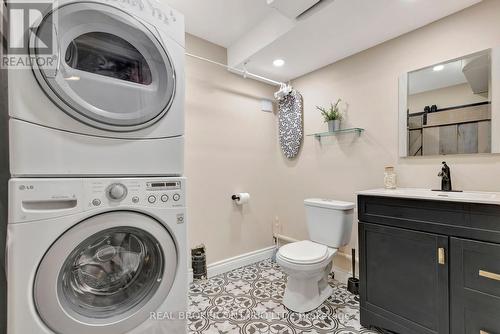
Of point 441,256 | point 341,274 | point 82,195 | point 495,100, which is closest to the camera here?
point 82,195

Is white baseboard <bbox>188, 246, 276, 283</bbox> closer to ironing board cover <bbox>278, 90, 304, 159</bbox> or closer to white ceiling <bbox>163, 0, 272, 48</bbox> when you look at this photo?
ironing board cover <bbox>278, 90, 304, 159</bbox>

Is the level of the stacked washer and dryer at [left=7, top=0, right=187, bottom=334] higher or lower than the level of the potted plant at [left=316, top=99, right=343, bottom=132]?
lower

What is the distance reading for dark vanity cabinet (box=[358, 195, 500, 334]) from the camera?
112 centimetres

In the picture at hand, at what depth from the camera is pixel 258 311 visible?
171cm

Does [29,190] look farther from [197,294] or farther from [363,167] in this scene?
[363,167]

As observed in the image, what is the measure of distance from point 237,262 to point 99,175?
186 centimetres

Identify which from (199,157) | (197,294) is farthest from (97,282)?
(199,157)

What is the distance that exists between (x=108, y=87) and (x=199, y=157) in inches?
50.0

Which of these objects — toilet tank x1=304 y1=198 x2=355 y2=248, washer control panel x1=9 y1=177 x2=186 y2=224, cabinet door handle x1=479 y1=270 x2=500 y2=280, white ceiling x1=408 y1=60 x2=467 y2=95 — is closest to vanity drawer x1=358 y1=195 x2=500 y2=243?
cabinet door handle x1=479 y1=270 x2=500 y2=280

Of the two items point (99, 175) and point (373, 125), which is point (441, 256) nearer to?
point (373, 125)

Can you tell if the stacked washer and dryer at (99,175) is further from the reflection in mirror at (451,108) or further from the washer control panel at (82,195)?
the reflection in mirror at (451,108)

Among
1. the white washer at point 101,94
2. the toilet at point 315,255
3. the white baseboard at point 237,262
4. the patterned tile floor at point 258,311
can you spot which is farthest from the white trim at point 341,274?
the white washer at point 101,94

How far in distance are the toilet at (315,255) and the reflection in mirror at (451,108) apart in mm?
780

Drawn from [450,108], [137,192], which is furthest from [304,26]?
[137,192]
